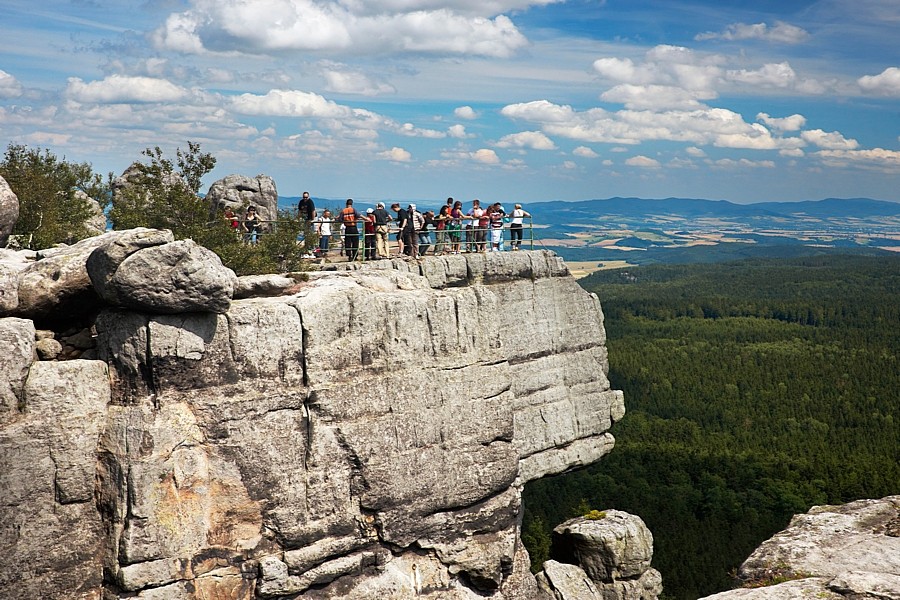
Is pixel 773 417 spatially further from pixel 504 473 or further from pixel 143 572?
pixel 143 572

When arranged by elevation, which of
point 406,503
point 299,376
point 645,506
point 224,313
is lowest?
point 645,506

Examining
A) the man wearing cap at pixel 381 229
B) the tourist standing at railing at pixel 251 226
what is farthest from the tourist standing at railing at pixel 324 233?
the tourist standing at railing at pixel 251 226

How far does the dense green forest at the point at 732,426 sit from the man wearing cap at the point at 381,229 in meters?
15.9

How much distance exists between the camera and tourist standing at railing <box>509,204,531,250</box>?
36.8 m

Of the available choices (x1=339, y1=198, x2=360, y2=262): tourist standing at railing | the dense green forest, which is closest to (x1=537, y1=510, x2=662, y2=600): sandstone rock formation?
the dense green forest

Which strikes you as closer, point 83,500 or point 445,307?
point 83,500

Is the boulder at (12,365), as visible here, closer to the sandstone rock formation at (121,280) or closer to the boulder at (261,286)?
the sandstone rock formation at (121,280)

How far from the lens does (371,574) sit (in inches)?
797

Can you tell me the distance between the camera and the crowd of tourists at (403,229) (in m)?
31.5

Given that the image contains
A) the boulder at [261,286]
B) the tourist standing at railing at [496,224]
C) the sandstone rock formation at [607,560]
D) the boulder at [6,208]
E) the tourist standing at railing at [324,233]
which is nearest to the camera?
the boulder at [261,286]

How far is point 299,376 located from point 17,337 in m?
5.58

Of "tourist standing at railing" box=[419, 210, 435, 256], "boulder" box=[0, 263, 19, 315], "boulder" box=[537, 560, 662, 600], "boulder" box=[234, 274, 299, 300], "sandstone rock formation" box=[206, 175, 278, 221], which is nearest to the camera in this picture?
"boulder" box=[0, 263, 19, 315]

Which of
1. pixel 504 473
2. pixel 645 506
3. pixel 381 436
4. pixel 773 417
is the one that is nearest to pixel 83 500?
pixel 381 436

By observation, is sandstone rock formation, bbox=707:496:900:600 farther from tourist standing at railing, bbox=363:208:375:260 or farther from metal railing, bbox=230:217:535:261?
tourist standing at railing, bbox=363:208:375:260
